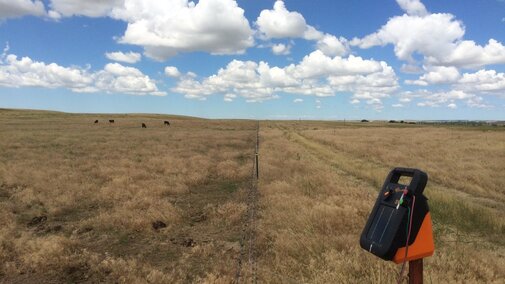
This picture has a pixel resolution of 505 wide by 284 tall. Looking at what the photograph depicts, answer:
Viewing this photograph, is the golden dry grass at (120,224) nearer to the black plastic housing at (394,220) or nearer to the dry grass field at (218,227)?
the dry grass field at (218,227)

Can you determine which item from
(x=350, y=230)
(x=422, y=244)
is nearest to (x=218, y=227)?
(x=350, y=230)

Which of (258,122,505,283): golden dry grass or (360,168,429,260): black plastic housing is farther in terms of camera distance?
(258,122,505,283): golden dry grass

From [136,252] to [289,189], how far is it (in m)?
5.94

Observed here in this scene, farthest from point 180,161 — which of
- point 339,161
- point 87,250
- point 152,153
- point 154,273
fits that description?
point 154,273

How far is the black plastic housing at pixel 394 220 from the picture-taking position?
10.4ft

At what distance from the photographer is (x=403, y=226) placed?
3166 mm

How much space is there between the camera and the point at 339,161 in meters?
23.6

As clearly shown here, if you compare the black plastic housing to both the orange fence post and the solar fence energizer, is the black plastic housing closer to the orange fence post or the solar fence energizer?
the solar fence energizer

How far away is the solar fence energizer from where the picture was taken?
10.4 feet

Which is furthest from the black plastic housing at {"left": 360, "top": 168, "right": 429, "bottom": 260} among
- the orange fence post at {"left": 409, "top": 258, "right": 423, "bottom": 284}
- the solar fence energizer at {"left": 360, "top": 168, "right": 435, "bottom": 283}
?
the orange fence post at {"left": 409, "top": 258, "right": 423, "bottom": 284}

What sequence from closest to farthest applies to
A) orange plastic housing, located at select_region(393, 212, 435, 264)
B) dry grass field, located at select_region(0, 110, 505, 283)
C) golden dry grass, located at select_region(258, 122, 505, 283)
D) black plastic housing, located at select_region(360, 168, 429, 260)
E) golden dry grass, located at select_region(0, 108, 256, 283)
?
black plastic housing, located at select_region(360, 168, 429, 260) < orange plastic housing, located at select_region(393, 212, 435, 264) < golden dry grass, located at select_region(258, 122, 505, 283) < dry grass field, located at select_region(0, 110, 505, 283) < golden dry grass, located at select_region(0, 108, 256, 283)

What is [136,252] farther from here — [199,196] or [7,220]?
[199,196]

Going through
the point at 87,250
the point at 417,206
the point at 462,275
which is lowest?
the point at 87,250

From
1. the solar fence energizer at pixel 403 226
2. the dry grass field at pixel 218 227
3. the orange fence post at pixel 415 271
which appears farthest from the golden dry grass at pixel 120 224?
the solar fence energizer at pixel 403 226
